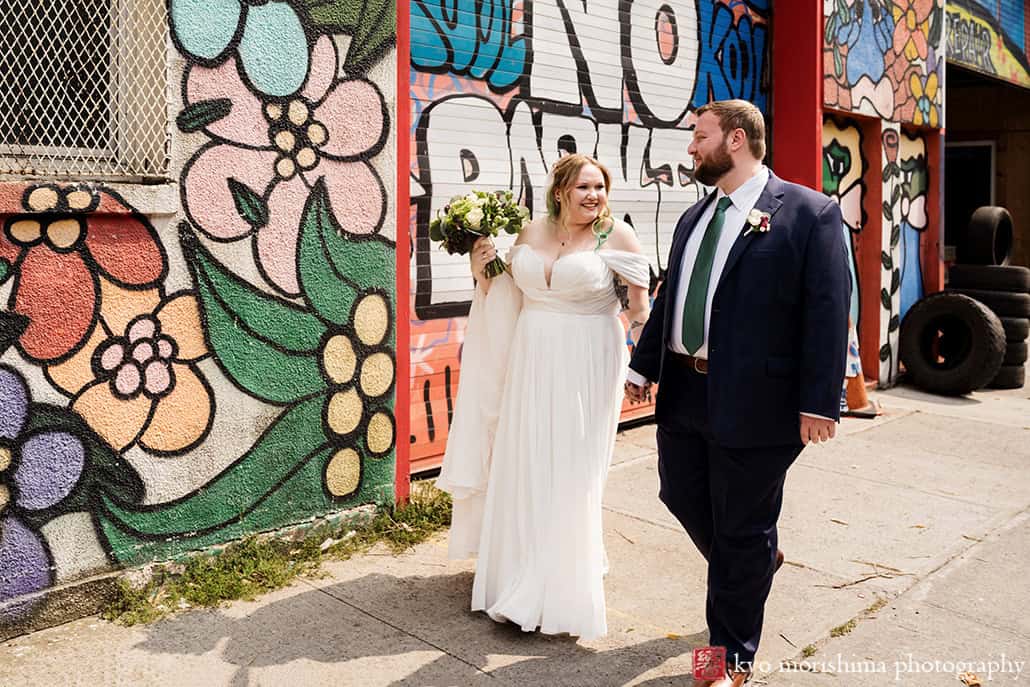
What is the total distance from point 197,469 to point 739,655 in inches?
93.7

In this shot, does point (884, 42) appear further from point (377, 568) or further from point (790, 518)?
point (377, 568)

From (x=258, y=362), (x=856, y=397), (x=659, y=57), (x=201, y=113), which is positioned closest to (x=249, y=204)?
(x=201, y=113)

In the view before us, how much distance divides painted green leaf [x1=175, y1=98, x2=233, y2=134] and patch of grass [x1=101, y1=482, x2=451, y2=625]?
1.84 metres

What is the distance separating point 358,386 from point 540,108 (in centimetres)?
255

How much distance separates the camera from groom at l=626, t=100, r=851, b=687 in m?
3.41

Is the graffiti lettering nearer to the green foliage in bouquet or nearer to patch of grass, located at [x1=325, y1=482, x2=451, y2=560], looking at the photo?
the green foliage in bouquet

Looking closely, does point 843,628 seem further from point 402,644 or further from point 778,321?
point 402,644

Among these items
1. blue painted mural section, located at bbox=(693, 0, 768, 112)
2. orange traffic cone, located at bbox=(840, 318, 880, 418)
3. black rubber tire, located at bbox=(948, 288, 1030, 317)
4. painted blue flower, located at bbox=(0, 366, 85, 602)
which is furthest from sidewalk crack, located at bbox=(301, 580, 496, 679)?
black rubber tire, located at bbox=(948, 288, 1030, 317)

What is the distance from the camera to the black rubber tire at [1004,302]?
9.77 metres

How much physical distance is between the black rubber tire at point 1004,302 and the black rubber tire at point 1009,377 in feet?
1.75

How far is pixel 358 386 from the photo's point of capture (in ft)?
16.0

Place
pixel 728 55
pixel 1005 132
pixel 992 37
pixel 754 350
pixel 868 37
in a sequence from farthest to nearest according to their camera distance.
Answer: pixel 1005 132
pixel 992 37
pixel 868 37
pixel 728 55
pixel 754 350

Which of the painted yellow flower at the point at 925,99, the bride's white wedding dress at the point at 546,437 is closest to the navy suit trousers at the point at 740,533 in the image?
the bride's white wedding dress at the point at 546,437

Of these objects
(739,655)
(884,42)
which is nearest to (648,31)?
(884,42)
